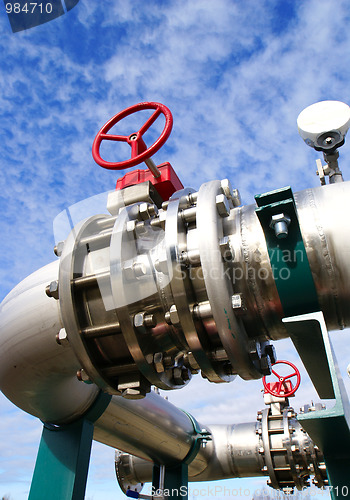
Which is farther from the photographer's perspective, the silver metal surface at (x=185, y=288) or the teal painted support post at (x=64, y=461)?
the teal painted support post at (x=64, y=461)

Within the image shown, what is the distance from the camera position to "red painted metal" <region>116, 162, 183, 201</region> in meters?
1.95

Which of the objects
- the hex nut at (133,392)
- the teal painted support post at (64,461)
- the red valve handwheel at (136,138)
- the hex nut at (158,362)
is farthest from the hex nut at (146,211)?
the teal painted support post at (64,461)

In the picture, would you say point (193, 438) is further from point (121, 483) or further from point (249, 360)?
point (249, 360)

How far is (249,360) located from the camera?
143 centimetres

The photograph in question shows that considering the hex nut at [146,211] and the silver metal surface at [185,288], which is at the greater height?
the hex nut at [146,211]

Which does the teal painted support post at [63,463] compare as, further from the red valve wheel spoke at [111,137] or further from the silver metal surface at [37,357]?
the red valve wheel spoke at [111,137]

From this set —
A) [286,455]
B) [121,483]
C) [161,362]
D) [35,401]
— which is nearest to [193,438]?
[286,455]

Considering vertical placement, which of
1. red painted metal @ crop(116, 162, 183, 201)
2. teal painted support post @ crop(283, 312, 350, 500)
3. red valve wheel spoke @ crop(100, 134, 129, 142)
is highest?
red valve wheel spoke @ crop(100, 134, 129, 142)

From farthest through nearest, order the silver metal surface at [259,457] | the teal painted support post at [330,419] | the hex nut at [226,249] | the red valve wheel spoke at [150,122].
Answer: the silver metal surface at [259,457] < the red valve wheel spoke at [150,122] < the hex nut at [226,249] < the teal painted support post at [330,419]

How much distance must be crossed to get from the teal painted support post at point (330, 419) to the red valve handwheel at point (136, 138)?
0.94 m

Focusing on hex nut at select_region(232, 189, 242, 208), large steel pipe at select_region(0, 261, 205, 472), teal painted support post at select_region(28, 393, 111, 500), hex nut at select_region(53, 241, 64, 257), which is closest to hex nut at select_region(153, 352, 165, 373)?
large steel pipe at select_region(0, 261, 205, 472)

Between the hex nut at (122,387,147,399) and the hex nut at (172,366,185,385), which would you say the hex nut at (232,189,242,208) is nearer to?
the hex nut at (172,366,185,385)

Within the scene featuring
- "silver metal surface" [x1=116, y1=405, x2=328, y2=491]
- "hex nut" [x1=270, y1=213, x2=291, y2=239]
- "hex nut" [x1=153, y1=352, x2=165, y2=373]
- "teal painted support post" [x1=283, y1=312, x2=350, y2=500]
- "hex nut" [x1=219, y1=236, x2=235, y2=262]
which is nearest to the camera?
"teal painted support post" [x1=283, y1=312, x2=350, y2=500]

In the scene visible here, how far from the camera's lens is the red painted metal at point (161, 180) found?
195cm
